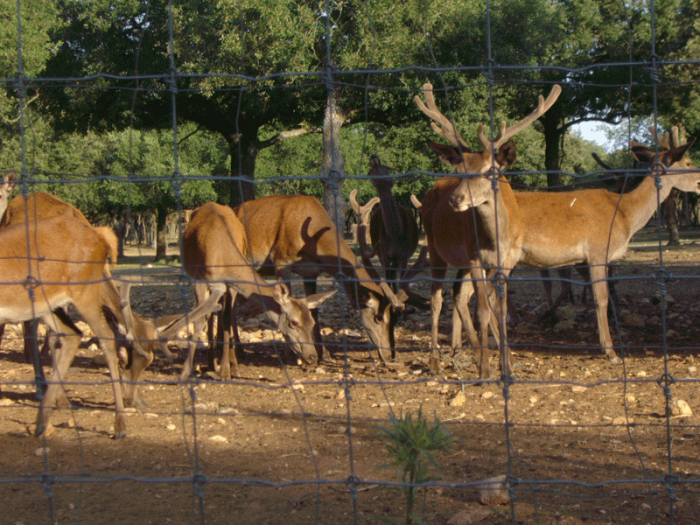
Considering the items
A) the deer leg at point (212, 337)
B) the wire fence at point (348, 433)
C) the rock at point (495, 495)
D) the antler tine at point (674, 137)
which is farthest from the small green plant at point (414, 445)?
the antler tine at point (674, 137)

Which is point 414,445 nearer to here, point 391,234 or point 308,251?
point 308,251

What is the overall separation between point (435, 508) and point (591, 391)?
9.39ft

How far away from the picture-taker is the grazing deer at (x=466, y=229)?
17.7 feet

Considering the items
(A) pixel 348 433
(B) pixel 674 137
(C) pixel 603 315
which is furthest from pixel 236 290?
(B) pixel 674 137

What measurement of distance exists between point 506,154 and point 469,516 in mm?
2780

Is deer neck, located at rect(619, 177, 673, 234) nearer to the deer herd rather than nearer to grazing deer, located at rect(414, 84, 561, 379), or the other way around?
the deer herd

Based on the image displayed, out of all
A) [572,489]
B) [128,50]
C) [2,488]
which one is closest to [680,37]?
[128,50]

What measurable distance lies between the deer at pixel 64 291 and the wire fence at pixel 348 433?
4 cm

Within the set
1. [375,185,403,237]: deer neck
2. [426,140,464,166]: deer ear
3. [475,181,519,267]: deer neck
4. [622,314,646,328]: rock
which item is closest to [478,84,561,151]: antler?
[426,140,464,166]: deer ear

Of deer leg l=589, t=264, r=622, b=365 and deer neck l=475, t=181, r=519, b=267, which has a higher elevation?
deer neck l=475, t=181, r=519, b=267

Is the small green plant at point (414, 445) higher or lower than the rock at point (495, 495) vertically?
higher

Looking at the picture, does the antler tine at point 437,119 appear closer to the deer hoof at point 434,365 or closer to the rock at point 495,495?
the deer hoof at point 434,365

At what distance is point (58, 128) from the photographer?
17375mm

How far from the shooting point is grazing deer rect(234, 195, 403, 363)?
7.42 metres
